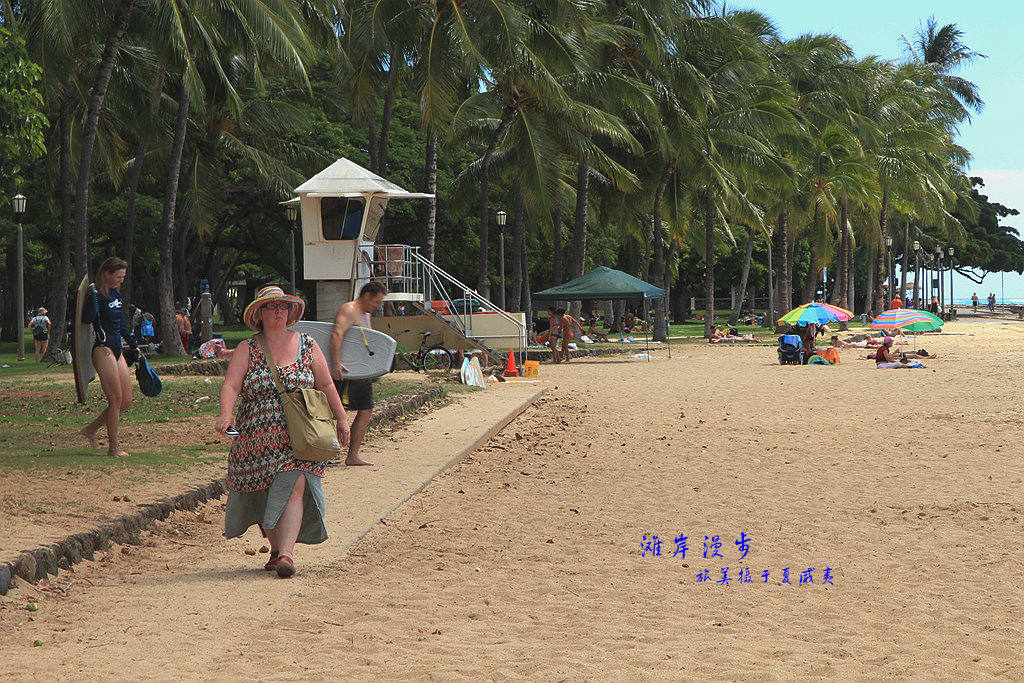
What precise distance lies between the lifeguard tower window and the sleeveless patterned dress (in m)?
17.6

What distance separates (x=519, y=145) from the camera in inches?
1105

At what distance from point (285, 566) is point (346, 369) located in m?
3.16

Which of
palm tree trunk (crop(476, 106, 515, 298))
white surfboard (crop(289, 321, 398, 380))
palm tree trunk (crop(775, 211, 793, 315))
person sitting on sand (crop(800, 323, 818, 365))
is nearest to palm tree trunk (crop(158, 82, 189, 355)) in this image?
palm tree trunk (crop(476, 106, 515, 298))

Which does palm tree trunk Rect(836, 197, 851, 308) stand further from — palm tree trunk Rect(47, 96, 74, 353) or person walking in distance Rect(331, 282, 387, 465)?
person walking in distance Rect(331, 282, 387, 465)

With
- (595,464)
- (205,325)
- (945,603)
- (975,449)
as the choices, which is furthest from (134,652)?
(205,325)

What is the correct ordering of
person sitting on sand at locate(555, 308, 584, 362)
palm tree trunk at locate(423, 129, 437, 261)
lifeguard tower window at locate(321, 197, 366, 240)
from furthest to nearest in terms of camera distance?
1. palm tree trunk at locate(423, 129, 437, 261)
2. person sitting on sand at locate(555, 308, 584, 362)
3. lifeguard tower window at locate(321, 197, 366, 240)

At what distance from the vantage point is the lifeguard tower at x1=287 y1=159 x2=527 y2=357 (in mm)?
22625

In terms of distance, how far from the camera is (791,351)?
24.7m

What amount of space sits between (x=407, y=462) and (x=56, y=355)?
1572 cm

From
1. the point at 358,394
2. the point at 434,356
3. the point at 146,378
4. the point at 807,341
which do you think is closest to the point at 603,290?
the point at 807,341

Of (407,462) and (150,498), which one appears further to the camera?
(407,462)

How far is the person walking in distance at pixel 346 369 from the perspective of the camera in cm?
852

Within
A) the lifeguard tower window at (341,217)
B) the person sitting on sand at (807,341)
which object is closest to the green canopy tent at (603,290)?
the person sitting on sand at (807,341)

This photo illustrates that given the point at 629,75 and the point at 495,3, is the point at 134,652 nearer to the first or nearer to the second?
the point at 495,3
